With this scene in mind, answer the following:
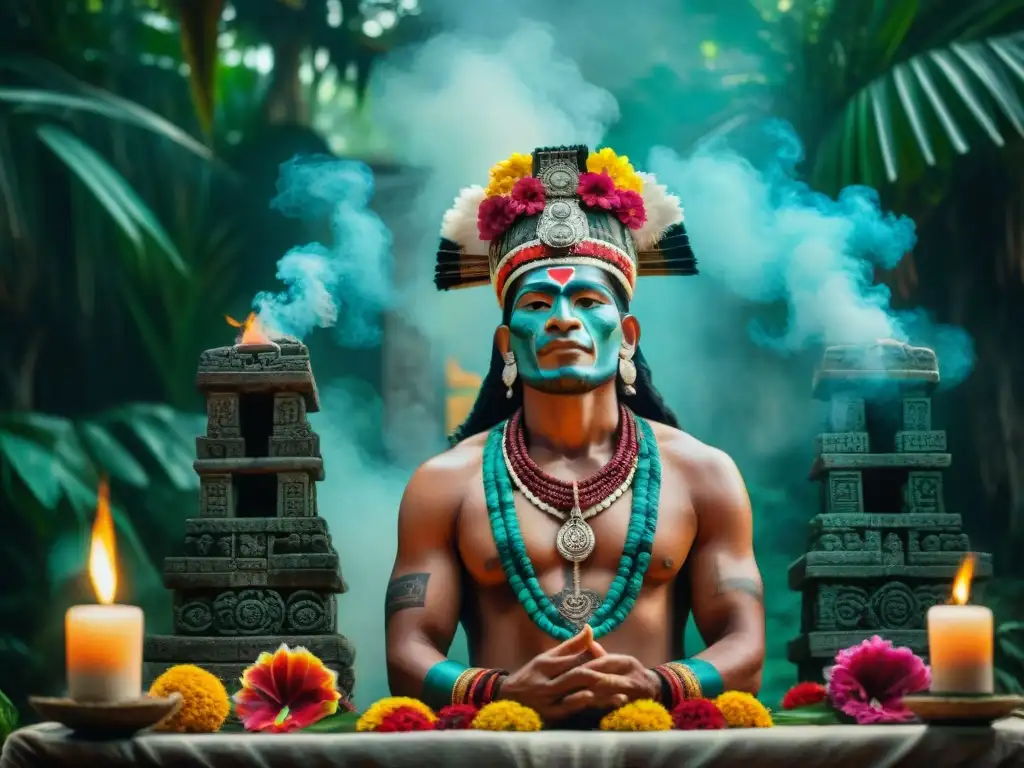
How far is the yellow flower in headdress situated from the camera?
3.95 metres

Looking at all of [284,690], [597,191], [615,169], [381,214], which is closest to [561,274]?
[597,191]

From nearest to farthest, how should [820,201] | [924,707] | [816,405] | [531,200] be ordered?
[924,707], [531,200], [820,201], [816,405]

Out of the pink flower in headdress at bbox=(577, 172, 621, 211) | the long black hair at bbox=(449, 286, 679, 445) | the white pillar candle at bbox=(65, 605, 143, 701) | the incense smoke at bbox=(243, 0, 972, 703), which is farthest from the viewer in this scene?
the incense smoke at bbox=(243, 0, 972, 703)

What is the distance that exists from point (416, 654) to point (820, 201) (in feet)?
9.34

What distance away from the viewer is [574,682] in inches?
128

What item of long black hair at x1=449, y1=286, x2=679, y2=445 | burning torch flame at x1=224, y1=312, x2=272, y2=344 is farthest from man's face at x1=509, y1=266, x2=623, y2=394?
burning torch flame at x1=224, y1=312, x2=272, y2=344

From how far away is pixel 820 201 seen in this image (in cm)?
580

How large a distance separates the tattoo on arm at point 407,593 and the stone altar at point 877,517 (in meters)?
1.05

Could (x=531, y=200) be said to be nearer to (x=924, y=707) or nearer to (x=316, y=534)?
(x=316, y=534)

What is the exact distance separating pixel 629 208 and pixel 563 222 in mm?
167

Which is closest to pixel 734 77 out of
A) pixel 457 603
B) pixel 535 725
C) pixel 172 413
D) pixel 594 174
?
pixel 172 413

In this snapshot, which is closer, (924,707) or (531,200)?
(924,707)

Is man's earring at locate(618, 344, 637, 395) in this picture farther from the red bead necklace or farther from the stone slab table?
the stone slab table

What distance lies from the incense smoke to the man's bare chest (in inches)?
88.4
